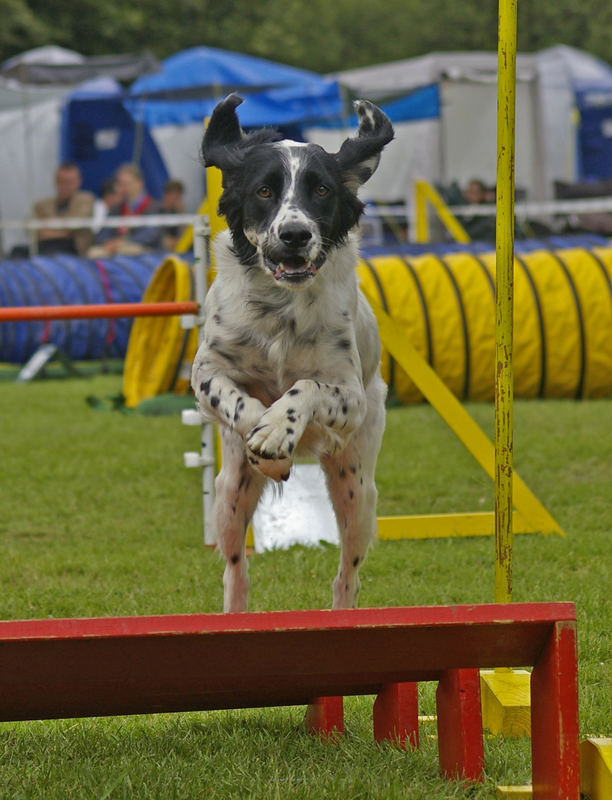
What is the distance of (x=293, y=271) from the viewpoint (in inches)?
128

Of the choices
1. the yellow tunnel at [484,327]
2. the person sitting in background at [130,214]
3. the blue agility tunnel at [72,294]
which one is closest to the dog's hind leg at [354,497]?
the yellow tunnel at [484,327]

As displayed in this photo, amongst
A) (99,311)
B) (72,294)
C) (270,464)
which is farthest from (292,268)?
(72,294)

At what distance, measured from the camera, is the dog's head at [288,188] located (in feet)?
10.7

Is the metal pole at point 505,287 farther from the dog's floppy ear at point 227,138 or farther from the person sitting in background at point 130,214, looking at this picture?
the person sitting in background at point 130,214

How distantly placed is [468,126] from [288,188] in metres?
18.0

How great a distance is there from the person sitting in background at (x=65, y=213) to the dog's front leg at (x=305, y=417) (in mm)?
12460

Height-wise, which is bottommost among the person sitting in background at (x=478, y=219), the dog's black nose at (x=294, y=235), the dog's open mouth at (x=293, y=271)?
the person sitting in background at (x=478, y=219)

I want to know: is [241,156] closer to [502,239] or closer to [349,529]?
[502,239]

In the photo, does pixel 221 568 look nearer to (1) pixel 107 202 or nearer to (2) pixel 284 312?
(2) pixel 284 312

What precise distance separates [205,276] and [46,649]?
3302 millimetres

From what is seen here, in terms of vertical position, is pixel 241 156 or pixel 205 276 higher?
pixel 241 156

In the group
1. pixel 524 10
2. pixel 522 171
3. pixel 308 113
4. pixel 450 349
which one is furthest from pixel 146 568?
pixel 524 10

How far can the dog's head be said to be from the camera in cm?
326

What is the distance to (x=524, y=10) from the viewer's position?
39.8 metres
